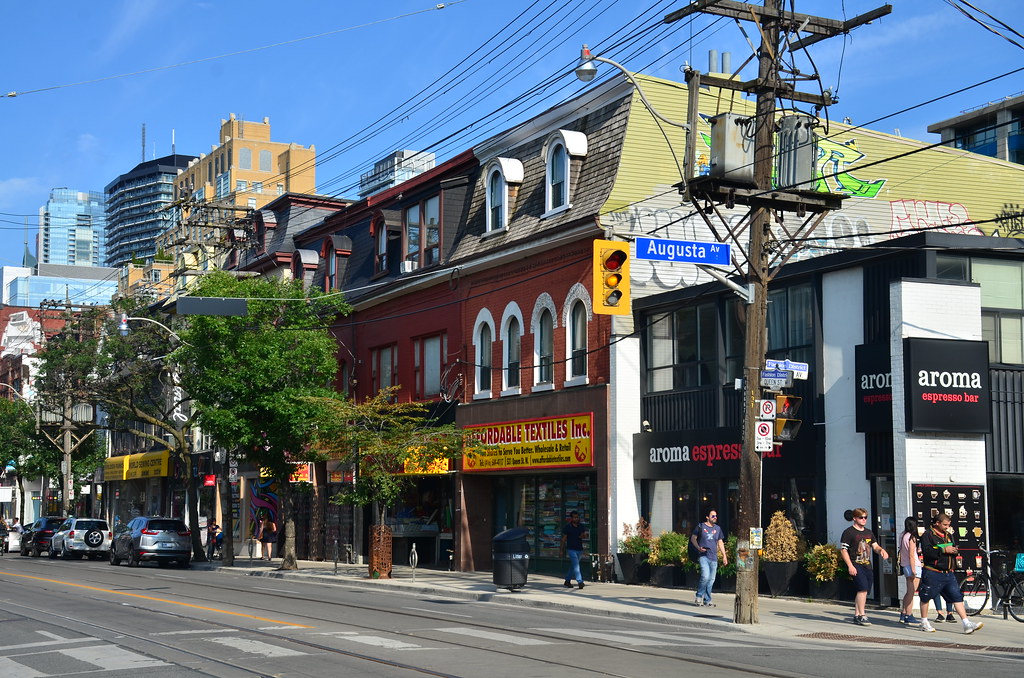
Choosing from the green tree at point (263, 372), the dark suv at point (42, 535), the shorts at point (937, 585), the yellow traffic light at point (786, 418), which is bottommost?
the dark suv at point (42, 535)

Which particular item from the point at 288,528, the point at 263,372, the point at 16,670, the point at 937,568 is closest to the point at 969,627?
the point at 937,568

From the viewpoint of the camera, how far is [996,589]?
20.3 m

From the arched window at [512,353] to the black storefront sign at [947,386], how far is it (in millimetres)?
13161

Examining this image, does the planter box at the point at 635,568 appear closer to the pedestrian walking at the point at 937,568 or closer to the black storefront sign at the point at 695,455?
the black storefront sign at the point at 695,455

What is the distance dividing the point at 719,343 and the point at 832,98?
7.21 metres

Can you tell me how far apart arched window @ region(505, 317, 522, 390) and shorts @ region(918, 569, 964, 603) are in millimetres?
15296

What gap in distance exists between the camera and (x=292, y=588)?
27188mm

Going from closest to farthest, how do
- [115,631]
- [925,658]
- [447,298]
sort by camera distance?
[925,658] → [115,631] → [447,298]

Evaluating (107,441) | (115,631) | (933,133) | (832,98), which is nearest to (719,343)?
(832,98)

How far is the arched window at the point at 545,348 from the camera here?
30.7 m

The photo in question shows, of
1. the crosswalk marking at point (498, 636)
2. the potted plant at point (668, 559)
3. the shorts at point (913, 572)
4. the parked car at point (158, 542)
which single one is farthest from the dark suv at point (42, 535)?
the shorts at point (913, 572)

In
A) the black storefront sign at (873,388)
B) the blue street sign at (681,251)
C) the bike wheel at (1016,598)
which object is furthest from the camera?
the black storefront sign at (873,388)

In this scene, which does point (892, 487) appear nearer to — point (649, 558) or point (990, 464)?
point (990, 464)

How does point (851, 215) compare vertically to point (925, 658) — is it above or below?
above
